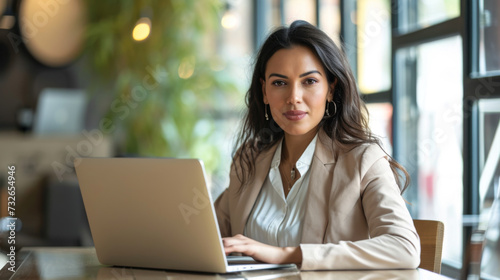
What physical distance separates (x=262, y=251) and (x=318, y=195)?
1.20ft

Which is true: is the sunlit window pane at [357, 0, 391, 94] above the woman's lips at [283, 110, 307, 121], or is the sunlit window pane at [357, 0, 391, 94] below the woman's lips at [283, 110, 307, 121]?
above

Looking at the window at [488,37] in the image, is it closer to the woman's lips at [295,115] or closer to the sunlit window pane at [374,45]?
the sunlit window pane at [374,45]

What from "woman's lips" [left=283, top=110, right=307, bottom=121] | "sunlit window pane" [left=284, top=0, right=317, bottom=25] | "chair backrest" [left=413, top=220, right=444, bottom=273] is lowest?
"chair backrest" [left=413, top=220, right=444, bottom=273]

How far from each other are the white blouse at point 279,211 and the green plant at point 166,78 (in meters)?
3.11

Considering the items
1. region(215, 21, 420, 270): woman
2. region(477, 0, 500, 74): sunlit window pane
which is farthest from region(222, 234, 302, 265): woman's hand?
region(477, 0, 500, 74): sunlit window pane

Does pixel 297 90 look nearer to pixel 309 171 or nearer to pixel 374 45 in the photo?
pixel 309 171

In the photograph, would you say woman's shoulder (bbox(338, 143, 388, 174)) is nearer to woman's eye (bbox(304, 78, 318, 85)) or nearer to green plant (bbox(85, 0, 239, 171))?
woman's eye (bbox(304, 78, 318, 85))

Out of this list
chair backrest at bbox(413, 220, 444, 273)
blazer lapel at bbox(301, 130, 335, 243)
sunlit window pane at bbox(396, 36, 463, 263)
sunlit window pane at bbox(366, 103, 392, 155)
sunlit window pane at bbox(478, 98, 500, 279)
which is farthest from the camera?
sunlit window pane at bbox(366, 103, 392, 155)

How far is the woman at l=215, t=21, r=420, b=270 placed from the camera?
164 centimetres

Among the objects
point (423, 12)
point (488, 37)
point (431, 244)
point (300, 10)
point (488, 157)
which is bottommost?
point (431, 244)

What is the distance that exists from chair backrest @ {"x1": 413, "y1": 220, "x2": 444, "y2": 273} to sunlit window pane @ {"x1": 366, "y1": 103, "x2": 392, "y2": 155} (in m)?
2.00

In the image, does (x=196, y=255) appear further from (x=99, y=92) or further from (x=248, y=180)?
(x=99, y=92)

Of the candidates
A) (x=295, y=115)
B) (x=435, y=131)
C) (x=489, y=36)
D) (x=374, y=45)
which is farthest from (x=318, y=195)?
(x=374, y=45)

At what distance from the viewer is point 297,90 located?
1.95m
